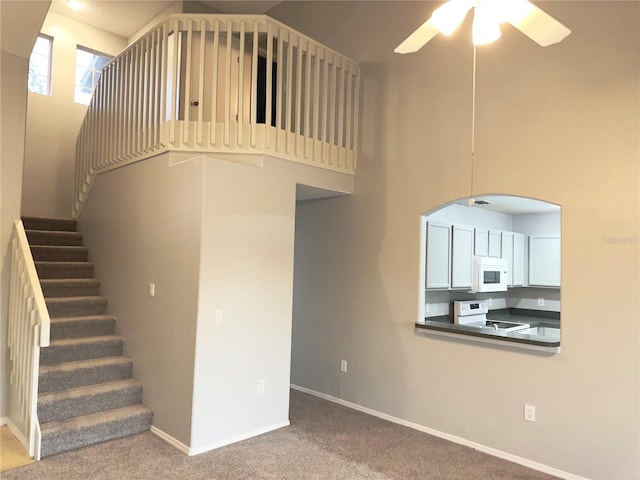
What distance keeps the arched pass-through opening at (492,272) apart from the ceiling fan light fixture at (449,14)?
1.89 meters

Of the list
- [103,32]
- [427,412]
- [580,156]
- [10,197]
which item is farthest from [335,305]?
[103,32]

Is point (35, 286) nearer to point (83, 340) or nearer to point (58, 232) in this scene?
point (83, 340)

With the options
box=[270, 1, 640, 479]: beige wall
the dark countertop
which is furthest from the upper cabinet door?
box=[270, 1, 640, 479]: beige wall

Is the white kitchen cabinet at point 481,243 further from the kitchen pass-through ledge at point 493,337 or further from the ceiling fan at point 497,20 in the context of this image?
the ceiling fan at point 497,20

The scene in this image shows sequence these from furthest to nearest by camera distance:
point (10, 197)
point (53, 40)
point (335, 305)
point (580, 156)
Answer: point (53, 40)
point (335, 305)
point (10, 197)
point (580, 156)

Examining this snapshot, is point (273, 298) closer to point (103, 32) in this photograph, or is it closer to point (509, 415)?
point (509, 415)

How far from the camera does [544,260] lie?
629 centimetres

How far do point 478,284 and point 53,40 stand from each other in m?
6.52

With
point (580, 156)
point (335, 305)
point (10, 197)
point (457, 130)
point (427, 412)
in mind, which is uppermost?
point (457, 130)

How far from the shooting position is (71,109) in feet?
21.6

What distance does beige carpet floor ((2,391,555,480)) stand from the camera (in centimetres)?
313

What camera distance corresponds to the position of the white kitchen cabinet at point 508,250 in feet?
19.4

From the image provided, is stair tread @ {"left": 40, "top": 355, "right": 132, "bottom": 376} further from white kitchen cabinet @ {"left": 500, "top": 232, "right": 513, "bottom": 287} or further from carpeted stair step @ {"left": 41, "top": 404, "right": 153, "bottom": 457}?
white kitchen cabinet @ {"left": 500, "top": 232, "right": 513, "bottom": 287}

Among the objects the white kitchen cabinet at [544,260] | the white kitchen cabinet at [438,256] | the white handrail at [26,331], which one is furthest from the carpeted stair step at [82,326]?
the white kitchen cabinet at [544,260]
